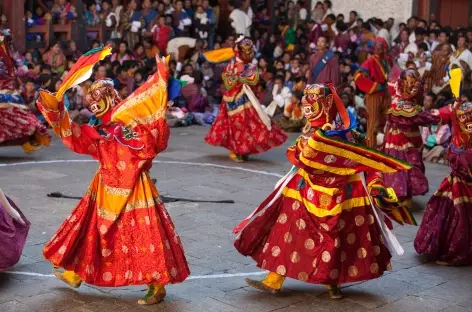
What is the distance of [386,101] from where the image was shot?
12008 millimetres

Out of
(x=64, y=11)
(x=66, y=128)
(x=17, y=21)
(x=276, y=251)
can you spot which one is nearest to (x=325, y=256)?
(x=276, y=251)

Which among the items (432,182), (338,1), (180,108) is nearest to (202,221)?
(432,182)

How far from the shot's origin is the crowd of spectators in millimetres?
14289

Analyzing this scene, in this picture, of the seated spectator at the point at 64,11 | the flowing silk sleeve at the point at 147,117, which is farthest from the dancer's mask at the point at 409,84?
the seated spectator at the point at 64,11

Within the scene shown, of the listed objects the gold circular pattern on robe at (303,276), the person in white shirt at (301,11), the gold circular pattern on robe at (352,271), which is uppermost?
the person in white shirt at (301,11)

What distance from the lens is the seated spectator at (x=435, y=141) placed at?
12.1 meters

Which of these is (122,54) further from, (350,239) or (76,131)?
(350,239)

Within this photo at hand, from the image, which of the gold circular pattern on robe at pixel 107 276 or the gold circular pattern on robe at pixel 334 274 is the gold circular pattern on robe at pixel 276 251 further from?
the gold circular pattern on robe at pixel 107 276

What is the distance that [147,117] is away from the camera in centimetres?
625

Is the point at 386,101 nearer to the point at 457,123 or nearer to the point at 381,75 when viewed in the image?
the point at 381,75

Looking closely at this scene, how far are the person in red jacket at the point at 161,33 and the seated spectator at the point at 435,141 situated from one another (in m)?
5.75

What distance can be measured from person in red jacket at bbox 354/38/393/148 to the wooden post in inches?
242

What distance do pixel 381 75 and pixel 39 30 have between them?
6652mm

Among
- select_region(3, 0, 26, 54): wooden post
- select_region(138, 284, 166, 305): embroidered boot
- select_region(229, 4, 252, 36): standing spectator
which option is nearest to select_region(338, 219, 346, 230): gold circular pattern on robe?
select_region(138, 284, 166, 305): embroidered boot
